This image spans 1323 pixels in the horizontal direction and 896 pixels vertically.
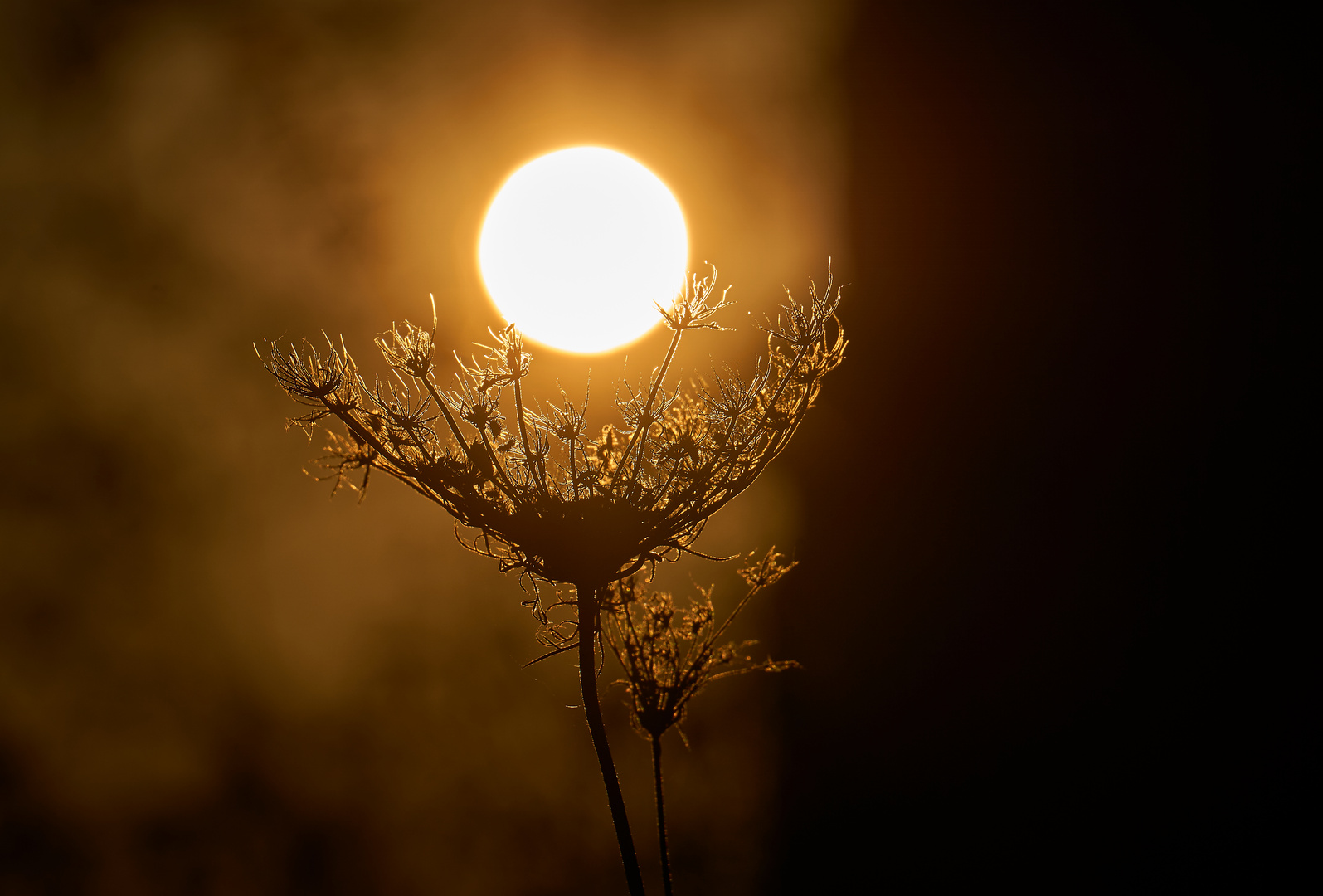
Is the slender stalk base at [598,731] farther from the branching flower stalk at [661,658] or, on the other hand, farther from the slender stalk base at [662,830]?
the slender stalk base at [662,830]

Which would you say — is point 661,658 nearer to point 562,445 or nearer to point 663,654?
point 663,654

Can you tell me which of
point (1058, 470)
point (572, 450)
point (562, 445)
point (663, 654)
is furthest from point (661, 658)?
point (1058, 470)

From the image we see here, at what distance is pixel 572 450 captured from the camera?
7.36 feet

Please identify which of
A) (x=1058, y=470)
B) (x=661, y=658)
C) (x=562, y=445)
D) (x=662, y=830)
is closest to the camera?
(x=562, y=445)

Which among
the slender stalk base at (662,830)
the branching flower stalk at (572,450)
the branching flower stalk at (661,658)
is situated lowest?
the slender stalk base at (662,830)

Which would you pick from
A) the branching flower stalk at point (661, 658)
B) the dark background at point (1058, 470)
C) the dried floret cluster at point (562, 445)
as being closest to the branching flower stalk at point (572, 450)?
the dried floret cluster at point (562, 445)

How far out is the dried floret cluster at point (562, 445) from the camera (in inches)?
89.0

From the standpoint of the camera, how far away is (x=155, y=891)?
18.0 feet

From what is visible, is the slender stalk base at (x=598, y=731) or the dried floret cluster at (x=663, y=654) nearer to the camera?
the slender stalk base at (x=598, y=731)

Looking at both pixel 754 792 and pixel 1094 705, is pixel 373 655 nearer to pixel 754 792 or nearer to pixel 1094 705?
pixel 754 792

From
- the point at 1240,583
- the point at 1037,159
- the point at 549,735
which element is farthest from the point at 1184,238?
the point at 549,735

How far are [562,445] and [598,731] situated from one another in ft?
3.79

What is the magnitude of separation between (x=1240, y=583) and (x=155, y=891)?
1063 cm

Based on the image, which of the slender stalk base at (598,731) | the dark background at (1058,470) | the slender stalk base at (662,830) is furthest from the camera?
the dark background at (1058,470)
